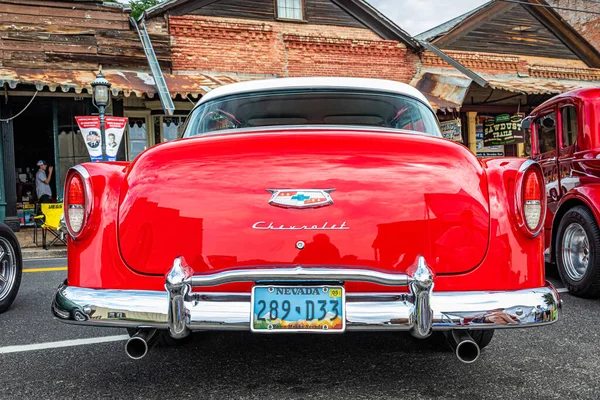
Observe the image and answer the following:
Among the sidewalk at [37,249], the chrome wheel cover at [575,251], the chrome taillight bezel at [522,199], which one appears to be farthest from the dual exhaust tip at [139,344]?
the sidewalk at [37,249]

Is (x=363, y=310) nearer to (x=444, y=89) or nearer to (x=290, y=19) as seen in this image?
(x=444, y=89)

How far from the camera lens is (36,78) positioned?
11016 millimetres

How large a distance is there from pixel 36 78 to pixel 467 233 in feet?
36.4

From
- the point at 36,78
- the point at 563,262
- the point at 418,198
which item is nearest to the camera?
the point at 418,198

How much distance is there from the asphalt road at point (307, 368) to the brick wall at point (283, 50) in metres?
11.4

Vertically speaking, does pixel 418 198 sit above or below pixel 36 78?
below

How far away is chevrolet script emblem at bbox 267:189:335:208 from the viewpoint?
2229 millimetres

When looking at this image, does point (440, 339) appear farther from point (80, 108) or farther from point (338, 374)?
point (80, 108)

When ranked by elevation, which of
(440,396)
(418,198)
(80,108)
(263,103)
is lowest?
(440,396)

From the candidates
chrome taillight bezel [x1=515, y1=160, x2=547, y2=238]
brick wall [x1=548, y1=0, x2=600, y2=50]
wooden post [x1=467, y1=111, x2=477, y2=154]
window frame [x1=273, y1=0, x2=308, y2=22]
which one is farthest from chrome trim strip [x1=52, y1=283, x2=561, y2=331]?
brick wall [x1=548, y1=0, x2=600, y2=50]

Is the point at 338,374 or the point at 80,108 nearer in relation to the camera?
the point at 338,374

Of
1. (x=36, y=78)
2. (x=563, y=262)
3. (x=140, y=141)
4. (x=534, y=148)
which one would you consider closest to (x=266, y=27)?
(x=140, y=141)

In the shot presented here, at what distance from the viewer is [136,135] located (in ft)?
46.4

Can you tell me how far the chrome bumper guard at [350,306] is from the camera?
2.06 m
